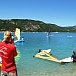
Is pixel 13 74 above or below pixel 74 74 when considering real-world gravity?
above

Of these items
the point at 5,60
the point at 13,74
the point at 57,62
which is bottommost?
the point at 57,62

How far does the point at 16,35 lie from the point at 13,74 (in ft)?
140

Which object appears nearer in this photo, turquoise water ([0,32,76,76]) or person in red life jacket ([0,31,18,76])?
person in red life jacket ([0,31,18,76])

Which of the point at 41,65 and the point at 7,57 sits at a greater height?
the point at 7,57

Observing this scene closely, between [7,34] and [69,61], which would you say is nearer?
[7,34]

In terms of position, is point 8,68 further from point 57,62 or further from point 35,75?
point 57,62

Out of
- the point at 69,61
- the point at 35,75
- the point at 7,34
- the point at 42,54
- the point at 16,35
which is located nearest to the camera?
the point at 7,34

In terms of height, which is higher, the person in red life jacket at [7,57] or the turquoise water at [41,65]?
the person in red life jacket at [7,57]

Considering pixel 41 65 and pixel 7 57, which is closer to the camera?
pixel 7 57

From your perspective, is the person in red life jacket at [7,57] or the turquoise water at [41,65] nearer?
the person in red life jacket at [7,57]

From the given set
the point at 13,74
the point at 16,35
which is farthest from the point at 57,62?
the point at 16,35

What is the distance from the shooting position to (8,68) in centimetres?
512

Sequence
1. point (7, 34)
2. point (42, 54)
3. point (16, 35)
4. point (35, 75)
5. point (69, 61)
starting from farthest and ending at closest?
point (16, 35) < point (42, 54) < point (69, 61) < point (35, 75) < point (7, 34)

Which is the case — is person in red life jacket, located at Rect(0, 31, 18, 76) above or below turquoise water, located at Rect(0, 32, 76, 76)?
above
